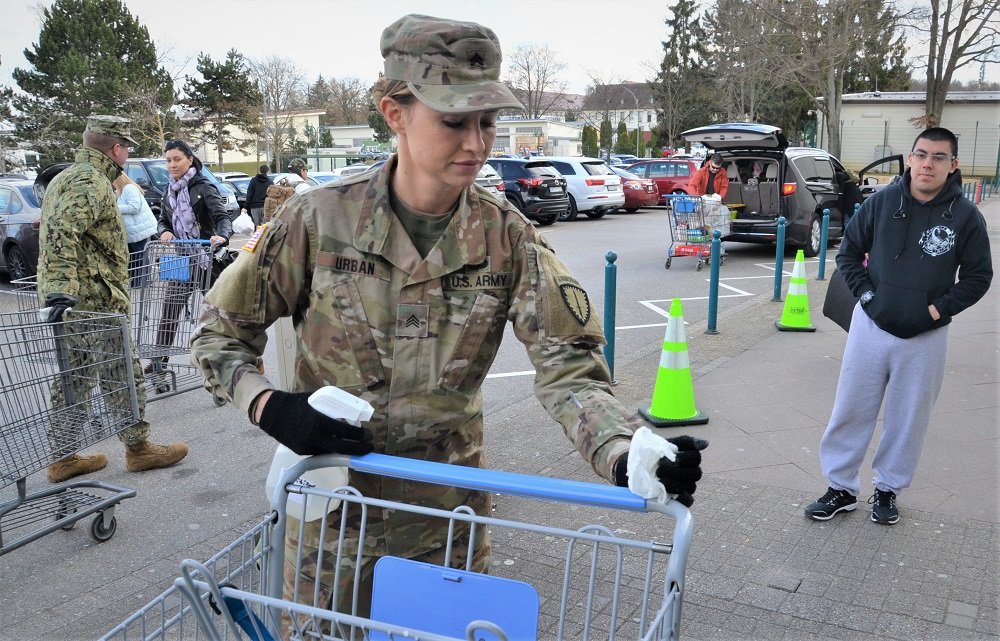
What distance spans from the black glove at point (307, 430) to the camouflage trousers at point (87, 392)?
258 cm

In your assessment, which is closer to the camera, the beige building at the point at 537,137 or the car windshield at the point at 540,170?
the car windshield at the point at 540,170

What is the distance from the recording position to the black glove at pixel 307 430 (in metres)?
1.75

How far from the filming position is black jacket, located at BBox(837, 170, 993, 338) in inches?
163

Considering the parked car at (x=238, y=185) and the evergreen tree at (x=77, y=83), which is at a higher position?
the evergreen tree at (x=77, y=83)

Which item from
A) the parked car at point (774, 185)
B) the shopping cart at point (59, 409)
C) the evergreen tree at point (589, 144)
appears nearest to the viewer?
the shopping cart at point (59, 409)

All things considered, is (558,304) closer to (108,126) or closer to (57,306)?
(57,306)

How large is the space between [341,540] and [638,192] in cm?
2310

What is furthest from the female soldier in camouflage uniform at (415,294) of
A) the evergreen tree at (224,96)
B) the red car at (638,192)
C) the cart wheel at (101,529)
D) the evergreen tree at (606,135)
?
the evergreen tree at (606,135)

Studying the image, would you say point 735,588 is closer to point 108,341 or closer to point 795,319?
point 108,341

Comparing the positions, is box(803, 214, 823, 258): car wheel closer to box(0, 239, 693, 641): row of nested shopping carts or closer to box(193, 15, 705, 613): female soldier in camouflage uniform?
box(0, 239, 693, 641): row of nested shopping carts

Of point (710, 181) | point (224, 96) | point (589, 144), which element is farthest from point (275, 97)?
point (710, 181)

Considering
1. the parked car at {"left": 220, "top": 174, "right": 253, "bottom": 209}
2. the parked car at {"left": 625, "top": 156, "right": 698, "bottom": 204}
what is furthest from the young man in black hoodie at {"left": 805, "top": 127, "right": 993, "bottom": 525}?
the parked car at {"left": 625, "top": 156, "right": 698, "bottom": 204}

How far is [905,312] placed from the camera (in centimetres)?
414

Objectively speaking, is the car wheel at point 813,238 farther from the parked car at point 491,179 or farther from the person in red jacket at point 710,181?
the parked car at point 491,179
